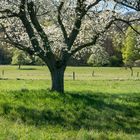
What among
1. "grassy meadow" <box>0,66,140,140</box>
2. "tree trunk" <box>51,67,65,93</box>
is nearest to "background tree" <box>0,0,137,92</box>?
"tree trunk" <box>51,67,65,93</box>

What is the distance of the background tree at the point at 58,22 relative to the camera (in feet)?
67.5

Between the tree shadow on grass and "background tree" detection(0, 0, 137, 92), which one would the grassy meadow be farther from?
"background tree" detection(0, 0, 137, 92)

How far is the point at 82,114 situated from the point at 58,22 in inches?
301

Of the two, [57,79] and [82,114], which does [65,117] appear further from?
[57,79]

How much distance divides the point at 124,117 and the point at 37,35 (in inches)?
291

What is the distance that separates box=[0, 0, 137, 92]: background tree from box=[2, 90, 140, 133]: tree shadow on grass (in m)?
3.11

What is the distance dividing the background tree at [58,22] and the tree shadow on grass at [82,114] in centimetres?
311

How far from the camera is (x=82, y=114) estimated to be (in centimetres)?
1534

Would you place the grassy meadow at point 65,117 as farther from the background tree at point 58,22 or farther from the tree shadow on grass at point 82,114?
the background tree at point 58,22

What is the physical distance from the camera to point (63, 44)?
2136 centimetres

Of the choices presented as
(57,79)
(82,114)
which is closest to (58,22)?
(57,79)

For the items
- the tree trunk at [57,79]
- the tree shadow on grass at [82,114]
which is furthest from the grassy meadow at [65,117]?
the tree trunk at [57,79]

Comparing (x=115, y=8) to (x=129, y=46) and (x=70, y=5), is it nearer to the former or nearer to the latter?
(x=70, y=5)

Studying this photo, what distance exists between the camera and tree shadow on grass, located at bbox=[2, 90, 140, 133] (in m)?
13.6
